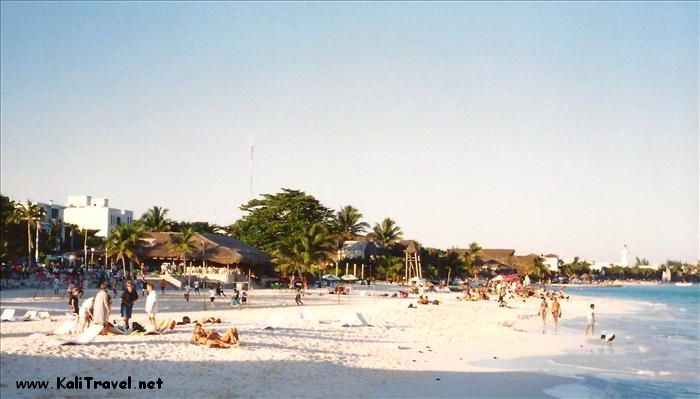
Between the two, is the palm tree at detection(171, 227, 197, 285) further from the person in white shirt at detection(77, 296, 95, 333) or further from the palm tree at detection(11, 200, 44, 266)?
the person in white shirt at detection(77, 296, 95, 333)

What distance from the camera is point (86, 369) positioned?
37.5 ft

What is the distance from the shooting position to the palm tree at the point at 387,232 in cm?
8206

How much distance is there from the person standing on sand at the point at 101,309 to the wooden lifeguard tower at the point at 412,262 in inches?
2245

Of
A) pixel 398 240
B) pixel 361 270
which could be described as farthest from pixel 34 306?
pixel 398 240

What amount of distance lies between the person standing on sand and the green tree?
47.6 meters

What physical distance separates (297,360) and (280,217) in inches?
2108

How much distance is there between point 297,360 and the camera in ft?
47.6

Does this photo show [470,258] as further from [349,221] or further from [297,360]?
[297,360]

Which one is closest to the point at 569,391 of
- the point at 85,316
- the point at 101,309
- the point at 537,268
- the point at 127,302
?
the point at 127,302

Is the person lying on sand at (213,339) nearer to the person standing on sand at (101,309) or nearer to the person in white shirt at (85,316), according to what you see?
the person standing on sand at (101,309)

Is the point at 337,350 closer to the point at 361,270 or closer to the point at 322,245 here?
the point at 322,245

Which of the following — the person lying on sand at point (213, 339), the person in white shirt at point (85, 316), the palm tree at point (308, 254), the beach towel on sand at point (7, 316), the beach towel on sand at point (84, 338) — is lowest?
the beach towel on sand at point (7, 316)

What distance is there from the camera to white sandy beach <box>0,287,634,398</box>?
11.4 metres

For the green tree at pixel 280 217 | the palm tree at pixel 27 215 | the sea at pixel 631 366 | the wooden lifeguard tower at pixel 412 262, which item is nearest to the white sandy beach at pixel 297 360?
the sea at pixel 631 366
